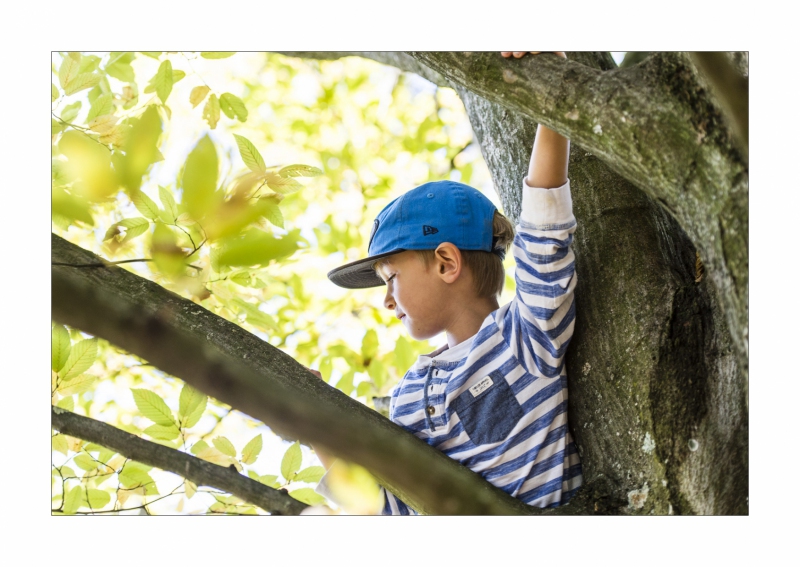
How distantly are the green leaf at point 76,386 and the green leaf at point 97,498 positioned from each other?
14 cm

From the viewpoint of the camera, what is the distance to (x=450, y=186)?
100 cm

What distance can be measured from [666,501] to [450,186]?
517 millimetres

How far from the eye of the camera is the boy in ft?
2.63

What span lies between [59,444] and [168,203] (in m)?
0.37

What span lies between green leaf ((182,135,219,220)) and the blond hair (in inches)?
11.6

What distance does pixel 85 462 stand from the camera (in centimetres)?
96

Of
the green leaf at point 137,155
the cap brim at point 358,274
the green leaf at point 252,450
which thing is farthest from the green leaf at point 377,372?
the green leaf at point 137,155

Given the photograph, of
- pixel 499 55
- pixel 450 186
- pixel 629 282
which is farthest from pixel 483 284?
pixel 499 55

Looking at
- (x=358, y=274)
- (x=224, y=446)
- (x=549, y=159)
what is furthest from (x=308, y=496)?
(x=549, y=159)

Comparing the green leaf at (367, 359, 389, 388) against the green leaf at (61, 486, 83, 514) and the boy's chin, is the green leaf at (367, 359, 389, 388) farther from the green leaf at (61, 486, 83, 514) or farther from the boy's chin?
the green leaf at (61, 486, 83, 514)

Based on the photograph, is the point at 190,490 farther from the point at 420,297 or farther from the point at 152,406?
the point at 420,297

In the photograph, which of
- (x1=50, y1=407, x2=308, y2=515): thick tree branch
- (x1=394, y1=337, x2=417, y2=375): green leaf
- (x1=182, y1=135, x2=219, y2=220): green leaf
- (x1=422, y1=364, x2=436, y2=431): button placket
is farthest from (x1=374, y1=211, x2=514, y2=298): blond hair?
(x1=394, y1=337, x2=417, y2=375): green leaf

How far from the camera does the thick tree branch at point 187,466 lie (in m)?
0.76
